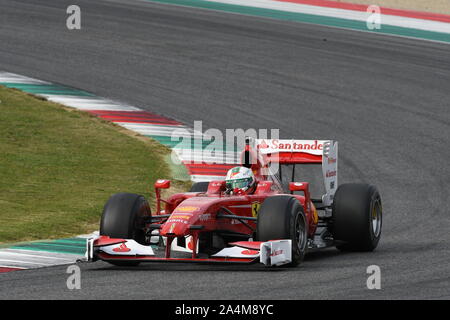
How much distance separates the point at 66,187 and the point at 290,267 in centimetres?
686

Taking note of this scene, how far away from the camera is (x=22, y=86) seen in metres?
24.9

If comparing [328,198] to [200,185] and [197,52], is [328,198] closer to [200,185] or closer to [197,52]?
[200,185]

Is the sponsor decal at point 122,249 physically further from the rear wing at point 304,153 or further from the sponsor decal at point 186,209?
the rear wing at point 304,153

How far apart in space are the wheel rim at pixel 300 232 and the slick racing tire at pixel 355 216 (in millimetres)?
1261

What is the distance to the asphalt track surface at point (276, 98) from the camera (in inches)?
434

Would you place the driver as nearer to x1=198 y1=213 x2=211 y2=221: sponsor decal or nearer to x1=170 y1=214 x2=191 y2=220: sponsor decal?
x1=198 y1=213 x2=211 y2=221: sponsor decal

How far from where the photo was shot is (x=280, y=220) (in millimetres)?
11812

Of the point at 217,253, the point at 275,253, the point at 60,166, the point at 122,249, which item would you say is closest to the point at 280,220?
the point at 275,253

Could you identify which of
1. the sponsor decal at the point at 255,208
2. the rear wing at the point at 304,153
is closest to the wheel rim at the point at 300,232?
the sponsor decal at the point at 255,208

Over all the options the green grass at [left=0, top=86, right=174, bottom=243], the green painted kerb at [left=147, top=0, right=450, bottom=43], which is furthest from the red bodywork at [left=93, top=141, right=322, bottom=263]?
the green painted kerb at [left=147, top=0, right=450, bottom=43]

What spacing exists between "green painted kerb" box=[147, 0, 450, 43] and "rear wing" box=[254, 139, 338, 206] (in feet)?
59.8

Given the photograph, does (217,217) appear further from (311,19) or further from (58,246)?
(311,19)

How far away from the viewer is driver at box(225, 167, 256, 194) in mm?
13023
